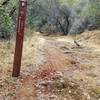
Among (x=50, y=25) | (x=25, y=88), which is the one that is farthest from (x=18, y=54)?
(x=50, y=25)

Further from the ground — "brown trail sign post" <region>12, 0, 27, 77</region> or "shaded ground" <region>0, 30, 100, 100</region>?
"brown trail sign post" <region>12, 0, 27, 77</region>

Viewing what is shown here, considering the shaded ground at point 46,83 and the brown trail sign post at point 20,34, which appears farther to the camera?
the brown trail sign post at point 20,34

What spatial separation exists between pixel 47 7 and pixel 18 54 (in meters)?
31.9

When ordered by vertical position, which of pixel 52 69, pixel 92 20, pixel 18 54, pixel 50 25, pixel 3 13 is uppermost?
pixel 3 13

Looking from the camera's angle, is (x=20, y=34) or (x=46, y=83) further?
(x=20, y=34)

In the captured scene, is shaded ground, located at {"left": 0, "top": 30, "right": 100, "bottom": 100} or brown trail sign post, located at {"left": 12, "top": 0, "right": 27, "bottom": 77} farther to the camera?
brown trail sign post, located at {"left": 12, "top": 0, "right": 27, "bottom": 77}

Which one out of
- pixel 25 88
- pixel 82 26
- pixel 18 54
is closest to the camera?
pixel 25 88

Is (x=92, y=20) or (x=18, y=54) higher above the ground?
(x=18, y=54)

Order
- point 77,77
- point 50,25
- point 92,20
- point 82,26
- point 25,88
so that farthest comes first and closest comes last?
point 50,25, point 82,26, point 92,20, point 77,77, point 25,88

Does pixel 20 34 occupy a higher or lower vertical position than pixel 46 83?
higher

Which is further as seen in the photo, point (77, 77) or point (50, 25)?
point (50, 25)

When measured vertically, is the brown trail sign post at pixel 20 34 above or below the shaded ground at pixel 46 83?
above

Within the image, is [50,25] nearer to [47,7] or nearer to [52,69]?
[47,7]

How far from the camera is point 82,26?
118ft
